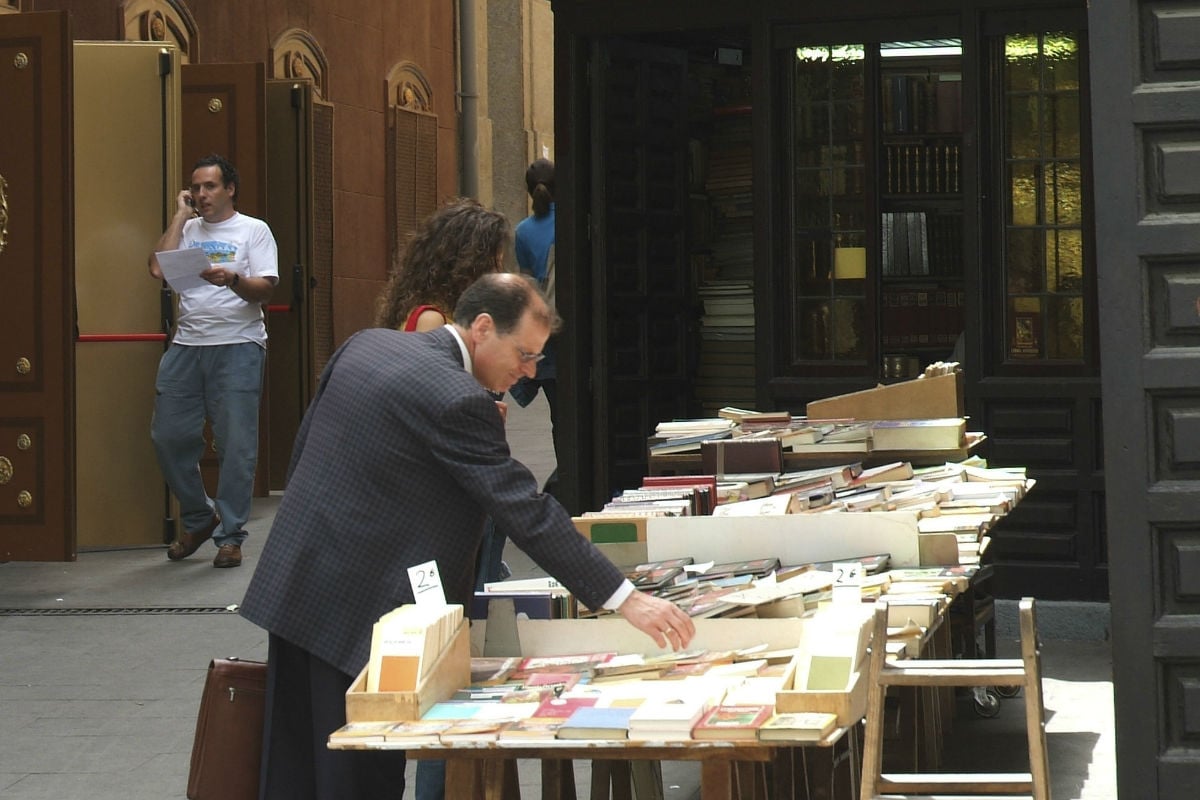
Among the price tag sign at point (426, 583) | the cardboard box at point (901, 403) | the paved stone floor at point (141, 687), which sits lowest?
the paved stone floor at point (141, 687)

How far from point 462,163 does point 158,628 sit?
12230 millimetres

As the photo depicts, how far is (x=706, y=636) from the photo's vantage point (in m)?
3.92

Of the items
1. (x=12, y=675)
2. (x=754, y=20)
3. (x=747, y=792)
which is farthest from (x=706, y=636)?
(x=754, y=20)

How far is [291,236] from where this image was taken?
11953 millimetres

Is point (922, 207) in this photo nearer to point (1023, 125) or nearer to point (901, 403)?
point (1023, 125)

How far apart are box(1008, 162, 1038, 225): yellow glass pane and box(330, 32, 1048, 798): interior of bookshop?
2.27ft

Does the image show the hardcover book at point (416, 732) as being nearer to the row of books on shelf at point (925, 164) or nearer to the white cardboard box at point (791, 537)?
the white cardboard box at point (791, 537)

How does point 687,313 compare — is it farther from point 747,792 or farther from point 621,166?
point 747,792

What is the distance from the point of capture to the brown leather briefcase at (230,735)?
4027 millimetres

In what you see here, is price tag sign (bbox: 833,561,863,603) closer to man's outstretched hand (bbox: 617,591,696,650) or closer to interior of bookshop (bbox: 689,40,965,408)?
man's outstretched hand (bbox: 617,591,696,650)

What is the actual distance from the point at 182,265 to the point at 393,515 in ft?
17.6

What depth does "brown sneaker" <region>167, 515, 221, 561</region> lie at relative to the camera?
9555 millimetres

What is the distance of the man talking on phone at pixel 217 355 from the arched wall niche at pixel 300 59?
537 centimetres

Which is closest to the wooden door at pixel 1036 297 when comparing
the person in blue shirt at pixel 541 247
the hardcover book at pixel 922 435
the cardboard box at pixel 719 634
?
the hardcover book at pixel 922 435
